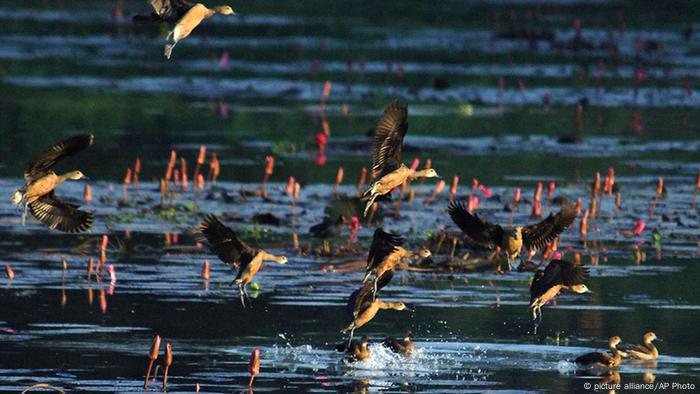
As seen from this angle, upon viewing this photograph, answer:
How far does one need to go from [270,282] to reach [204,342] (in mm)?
3161

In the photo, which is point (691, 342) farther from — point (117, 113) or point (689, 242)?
point (117, 113)

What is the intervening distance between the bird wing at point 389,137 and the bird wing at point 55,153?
8.01ft

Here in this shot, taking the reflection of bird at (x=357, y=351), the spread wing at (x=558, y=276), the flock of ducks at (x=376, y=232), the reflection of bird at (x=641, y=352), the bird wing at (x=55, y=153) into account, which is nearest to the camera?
the reflection of bird at (x=357, y=351)

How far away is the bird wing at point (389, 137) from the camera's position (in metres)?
17.0

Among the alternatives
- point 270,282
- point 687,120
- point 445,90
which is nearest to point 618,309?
point 270,282

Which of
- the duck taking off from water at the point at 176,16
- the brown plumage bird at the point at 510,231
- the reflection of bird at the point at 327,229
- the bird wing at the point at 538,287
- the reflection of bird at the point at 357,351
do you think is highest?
the duck taking off from water at the point at 176,16

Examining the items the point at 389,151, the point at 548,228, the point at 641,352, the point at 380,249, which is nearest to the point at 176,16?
the point at 389,151

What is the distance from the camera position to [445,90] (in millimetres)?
38500

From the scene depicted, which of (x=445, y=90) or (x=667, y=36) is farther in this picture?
(x=667, y=36)

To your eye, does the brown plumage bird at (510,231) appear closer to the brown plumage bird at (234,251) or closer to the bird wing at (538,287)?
the bird wing at (538,287)

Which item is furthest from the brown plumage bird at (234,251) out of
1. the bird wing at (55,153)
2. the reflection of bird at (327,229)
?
the reflection of bird at (327,229)

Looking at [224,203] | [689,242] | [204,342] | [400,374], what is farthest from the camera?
[224,203]

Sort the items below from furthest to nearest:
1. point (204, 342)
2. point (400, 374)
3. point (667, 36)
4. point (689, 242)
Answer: point (667, 36)
point (689, 242)
point (204, 342)
point (400, 374)

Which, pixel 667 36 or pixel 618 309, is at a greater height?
pixel 667 36
